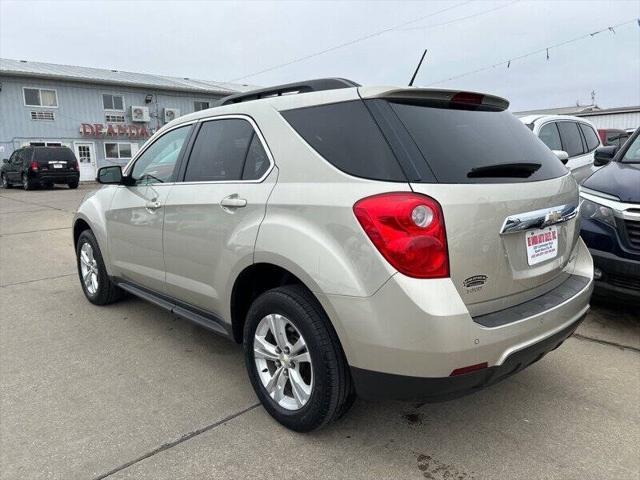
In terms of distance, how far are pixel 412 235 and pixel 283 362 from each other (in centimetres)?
103

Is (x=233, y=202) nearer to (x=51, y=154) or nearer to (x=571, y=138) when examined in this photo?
(x=571, y=138)

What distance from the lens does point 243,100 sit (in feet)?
11.0

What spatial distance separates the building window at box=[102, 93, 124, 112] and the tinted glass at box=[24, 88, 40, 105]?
3489 millimetres

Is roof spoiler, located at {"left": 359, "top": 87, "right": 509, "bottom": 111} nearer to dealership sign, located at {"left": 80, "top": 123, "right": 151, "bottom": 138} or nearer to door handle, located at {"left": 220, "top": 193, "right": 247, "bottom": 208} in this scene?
door handle, located at {"left": 220, "top": 193, "right": 247, "bottom": 208}

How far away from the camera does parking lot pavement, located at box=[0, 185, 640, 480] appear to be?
7.73ft

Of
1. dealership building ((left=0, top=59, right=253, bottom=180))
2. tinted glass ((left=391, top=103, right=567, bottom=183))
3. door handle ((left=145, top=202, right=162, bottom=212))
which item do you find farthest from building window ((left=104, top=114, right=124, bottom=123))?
tinted glass ((left=391, top=103, right=567, bottom=183))

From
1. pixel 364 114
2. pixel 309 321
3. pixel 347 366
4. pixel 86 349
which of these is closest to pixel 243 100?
pixel 364 114

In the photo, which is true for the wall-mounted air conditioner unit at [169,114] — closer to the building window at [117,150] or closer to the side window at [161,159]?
the building window at [117,150]

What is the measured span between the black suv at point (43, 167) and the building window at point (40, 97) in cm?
654

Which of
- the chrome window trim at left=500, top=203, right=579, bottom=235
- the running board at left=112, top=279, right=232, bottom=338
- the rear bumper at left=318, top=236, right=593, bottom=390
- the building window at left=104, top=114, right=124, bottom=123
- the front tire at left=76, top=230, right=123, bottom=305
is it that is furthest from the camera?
the building window at left=104, top=114, right=124, bottom=123

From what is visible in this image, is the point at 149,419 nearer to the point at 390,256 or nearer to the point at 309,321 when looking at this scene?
the point at 309,321

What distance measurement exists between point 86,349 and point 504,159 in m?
3.19

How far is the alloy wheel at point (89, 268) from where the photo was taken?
4.65m

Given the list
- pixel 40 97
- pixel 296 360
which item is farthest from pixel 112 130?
pixel 296 360
